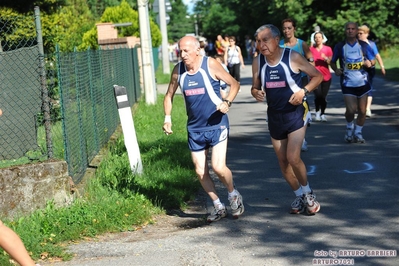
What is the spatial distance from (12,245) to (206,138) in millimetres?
2533

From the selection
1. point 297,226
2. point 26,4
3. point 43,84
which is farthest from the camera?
point 26,4

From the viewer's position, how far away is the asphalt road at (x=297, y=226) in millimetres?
6445

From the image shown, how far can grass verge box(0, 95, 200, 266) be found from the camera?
7.27 m

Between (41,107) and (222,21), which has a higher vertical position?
(41,107)

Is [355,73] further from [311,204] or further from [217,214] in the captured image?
[217,214]

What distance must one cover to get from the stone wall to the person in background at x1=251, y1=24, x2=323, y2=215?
84.5 inches

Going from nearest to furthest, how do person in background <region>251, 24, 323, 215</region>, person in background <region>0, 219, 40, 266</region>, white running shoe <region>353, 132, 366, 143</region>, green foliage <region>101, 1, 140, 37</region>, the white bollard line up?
person in background <region>0, 219, 40, 266</region>
person in background <region>251, 24, 323, 215</region>
the white bollard
white running shoe <region>353, 132, 366, 143</region>
green foliage <region>101, 1, 140, 37</region>

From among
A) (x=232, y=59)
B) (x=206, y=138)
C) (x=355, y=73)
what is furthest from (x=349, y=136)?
(x=232, y=59)

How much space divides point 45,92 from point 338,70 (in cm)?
531

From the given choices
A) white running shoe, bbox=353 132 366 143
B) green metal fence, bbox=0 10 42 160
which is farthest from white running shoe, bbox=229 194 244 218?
white running shoe, bbox=353 132 366 143

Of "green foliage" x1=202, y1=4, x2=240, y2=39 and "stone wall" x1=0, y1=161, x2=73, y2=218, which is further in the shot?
"green foliage" x1=202, y1=4, x2=240, y2=39

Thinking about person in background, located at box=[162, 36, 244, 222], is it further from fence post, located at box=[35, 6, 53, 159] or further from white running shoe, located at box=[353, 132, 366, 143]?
white running shoe, located at box=[353, 132, 366, 143]

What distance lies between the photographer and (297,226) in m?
7.40

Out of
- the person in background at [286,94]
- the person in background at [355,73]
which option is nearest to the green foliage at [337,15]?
the person in background at [355,73]
